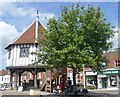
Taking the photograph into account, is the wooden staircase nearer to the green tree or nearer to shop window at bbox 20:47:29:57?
shop window at bbox 20:47:29:57

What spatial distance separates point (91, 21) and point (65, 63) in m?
4.36

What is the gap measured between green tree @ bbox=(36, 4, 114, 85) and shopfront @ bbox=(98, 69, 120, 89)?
27324mm

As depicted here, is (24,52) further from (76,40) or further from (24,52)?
(76,40)

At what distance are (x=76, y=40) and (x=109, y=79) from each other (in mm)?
32068

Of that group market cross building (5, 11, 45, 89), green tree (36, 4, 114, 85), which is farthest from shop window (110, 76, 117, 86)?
green tree (36, 4, 114, 85)

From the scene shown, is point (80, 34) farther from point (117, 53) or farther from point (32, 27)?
point (117, 53)

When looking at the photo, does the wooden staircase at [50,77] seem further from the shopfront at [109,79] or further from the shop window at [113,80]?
the shop window at [113,80]

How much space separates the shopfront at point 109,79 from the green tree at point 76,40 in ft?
89.6

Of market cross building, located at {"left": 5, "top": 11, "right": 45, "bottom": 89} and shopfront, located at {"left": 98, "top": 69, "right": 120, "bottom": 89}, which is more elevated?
market cross building, located at {"left": 5, "top": 11, "right": 45, "bottom": 89}

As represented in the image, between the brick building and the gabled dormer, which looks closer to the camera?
the gabled dormer

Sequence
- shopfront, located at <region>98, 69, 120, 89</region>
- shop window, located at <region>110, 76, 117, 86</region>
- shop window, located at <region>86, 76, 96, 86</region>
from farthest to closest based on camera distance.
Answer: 1. shop window, located at <region>86, 76, 96, 86</region>
2. shop window, located at <region>110, 76, 117, 86</region>
3. shopfront, located at <region>98, 69, 120, 89</region>

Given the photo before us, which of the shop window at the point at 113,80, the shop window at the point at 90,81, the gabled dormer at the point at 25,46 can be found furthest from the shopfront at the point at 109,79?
the gabled dormer at the point at 25,46

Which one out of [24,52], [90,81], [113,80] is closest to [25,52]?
[24,52]

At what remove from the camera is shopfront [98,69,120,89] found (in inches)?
2024
